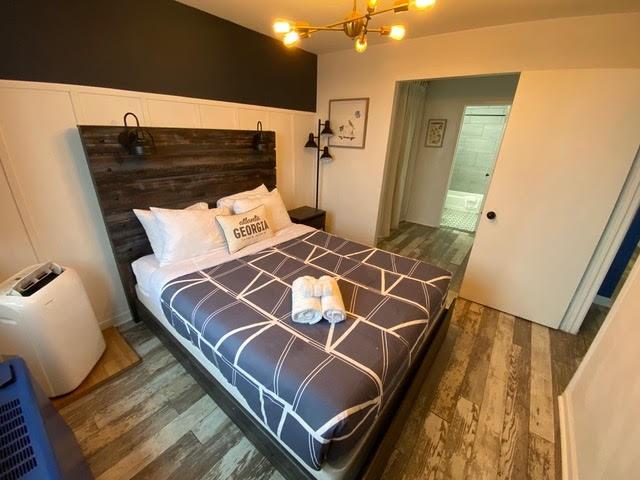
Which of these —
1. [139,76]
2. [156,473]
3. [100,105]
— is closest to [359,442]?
[156,473]

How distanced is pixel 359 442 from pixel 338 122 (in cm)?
325

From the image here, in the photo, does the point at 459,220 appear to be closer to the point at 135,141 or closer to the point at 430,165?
the point at 430,165

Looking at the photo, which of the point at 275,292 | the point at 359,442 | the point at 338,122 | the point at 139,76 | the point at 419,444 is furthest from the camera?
the point at 338,122

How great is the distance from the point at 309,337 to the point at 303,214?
7.12ft

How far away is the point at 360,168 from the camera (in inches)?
132

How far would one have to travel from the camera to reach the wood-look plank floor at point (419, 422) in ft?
4.28

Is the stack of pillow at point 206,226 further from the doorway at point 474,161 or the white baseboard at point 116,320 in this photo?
the doorway at point 474,161

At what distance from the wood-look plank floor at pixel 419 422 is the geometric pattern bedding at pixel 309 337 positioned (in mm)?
393

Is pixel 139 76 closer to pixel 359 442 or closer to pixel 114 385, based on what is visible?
pixel 114 385

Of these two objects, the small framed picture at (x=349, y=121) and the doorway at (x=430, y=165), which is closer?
the small framed picture at (x=349, y=121)

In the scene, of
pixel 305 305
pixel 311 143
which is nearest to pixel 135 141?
pixel 305 305

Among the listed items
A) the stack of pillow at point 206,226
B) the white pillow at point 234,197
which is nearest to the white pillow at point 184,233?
the stack of pillow at point 206,226

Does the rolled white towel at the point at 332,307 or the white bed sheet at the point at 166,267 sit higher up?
the rolled white towel at the point at 332,307

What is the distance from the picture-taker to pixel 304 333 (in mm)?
1278
